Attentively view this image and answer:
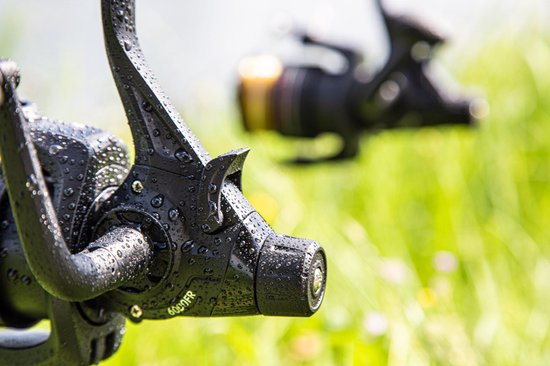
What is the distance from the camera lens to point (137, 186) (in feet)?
3.14

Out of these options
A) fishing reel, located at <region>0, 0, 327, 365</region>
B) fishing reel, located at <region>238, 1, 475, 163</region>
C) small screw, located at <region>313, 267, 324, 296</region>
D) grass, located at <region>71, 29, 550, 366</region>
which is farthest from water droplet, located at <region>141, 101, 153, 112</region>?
fishing reel, located at <region>238, 1, 475, 163</region>

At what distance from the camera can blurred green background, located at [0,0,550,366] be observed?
182 centimetres

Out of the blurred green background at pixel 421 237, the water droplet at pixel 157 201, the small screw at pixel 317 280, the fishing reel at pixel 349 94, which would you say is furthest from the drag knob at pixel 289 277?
the fishing reel at pixel 349 94

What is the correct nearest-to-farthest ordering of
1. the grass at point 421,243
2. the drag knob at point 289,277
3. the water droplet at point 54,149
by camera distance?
1. the drag knob at point 289,277
2. the water droplet at point 54,149
3. the grass at point 421,243

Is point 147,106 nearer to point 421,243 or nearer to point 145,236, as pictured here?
point 145,236

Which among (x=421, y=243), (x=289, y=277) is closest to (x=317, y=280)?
(x=289, y=277)

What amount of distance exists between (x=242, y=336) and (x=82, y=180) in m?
0.87

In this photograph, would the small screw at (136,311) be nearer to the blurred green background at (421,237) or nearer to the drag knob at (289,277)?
the drag knob at (289,277)

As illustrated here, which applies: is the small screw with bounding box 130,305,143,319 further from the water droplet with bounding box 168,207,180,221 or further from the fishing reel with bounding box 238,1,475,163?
the fishing reel with bounding box 238,1,475,163

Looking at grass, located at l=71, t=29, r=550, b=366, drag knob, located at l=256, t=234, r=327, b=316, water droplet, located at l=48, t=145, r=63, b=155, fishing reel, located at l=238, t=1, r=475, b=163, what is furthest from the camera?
fishing reel, located at l=238, t=1, r=475, b=163

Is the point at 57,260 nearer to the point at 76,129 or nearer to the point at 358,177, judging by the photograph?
the point at 76,129

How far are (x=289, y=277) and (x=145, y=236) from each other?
14 centimetres

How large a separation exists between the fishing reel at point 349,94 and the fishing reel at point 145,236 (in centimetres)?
133

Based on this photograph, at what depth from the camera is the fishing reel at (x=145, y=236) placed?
0.91 meters
